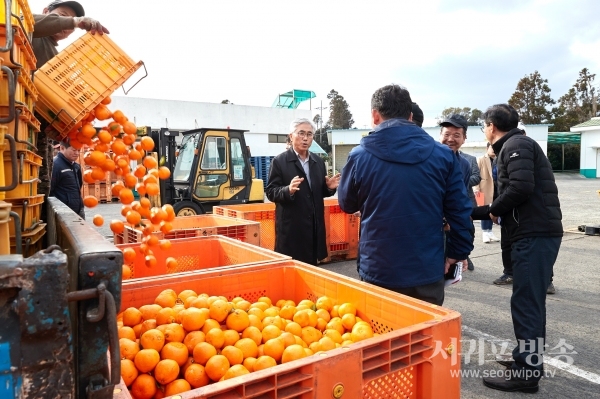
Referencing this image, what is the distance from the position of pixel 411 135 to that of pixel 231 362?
1.59m

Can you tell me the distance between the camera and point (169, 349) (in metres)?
2.00

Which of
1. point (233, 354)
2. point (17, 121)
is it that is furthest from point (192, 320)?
point (17, 121)

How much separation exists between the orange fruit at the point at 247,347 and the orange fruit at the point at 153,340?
1.16 ft

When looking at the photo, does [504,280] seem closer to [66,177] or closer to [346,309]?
[346,309]

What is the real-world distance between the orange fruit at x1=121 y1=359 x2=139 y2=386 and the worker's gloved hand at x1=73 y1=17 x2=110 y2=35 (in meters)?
1.65

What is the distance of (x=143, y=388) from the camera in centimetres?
185

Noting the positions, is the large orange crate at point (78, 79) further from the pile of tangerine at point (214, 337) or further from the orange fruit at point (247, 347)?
the orange fruit at point (247, 347)

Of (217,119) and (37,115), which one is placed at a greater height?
(217,119)

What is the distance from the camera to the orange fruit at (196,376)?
1896mm

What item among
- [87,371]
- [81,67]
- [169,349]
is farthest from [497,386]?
[81,67]

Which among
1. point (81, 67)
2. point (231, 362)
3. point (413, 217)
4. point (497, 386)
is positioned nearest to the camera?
point (231, 362)

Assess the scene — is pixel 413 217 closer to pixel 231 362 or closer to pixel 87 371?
pixel 231 362

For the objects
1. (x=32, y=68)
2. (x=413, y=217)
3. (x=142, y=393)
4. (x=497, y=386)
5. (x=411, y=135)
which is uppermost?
(x=32, y=68)

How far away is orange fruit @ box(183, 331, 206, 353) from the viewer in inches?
82.4
